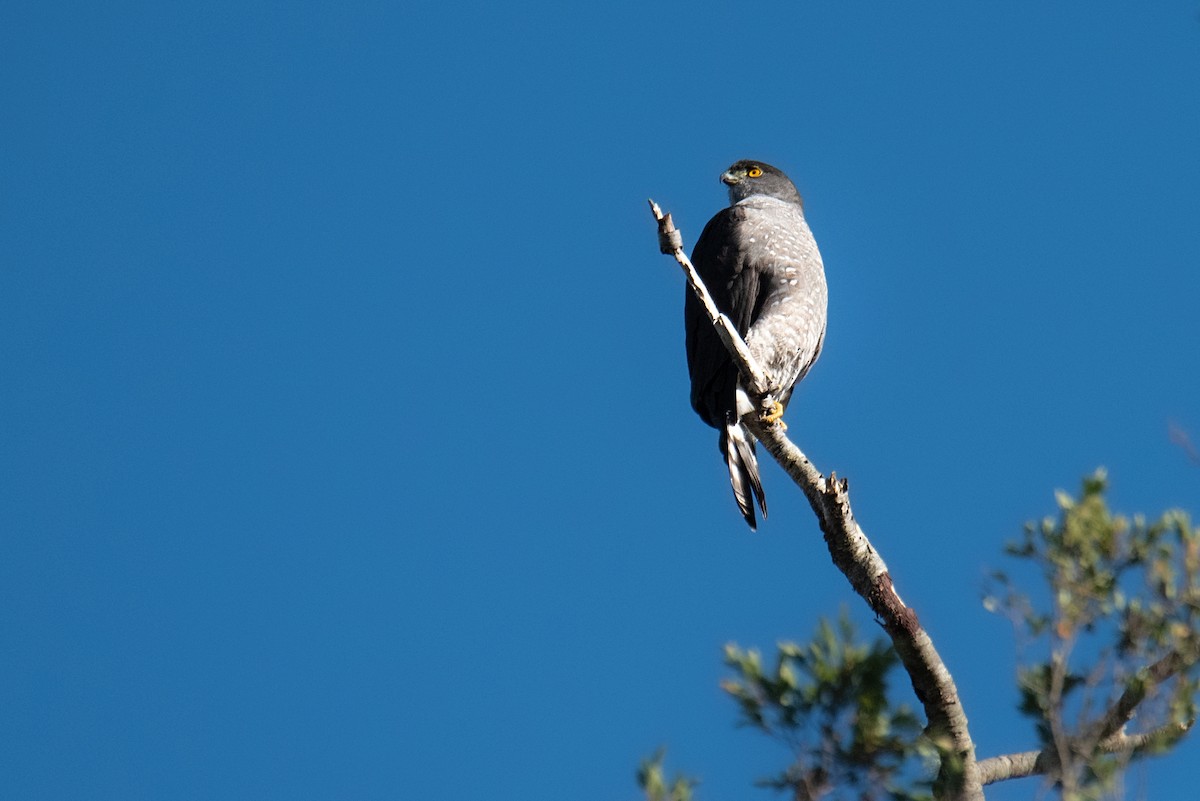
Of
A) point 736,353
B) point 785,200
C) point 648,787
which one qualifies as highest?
point 785,200

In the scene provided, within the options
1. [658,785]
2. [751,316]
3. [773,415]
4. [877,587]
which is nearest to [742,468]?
[773,415]

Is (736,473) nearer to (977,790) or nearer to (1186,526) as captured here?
(977,790)

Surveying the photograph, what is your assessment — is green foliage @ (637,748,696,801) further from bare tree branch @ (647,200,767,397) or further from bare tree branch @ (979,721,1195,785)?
bare tree branch @ (647,200,767,397)

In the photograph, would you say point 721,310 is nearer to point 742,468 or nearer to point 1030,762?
point 742,468

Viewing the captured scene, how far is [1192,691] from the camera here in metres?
3.40

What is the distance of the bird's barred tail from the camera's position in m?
6.48

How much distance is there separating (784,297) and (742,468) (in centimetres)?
101

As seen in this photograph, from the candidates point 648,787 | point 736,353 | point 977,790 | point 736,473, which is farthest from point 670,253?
point 648,787

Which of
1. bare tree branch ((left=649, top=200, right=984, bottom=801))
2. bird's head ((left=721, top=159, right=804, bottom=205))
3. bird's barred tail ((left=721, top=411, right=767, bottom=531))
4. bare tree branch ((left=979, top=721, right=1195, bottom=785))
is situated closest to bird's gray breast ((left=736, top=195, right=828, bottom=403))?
bird's barred tail ((left=721, top=411, right=767, bottom=531))

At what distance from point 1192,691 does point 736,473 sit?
323 centimetres

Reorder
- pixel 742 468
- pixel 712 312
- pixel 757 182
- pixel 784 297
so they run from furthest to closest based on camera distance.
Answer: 1. pixel 757 182
2. pixel 784 297
3. pixel 742 468
4. pixel 712 312

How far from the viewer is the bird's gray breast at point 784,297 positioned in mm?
6781

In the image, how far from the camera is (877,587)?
462 centimetres

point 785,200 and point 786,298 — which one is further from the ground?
point 785,200
